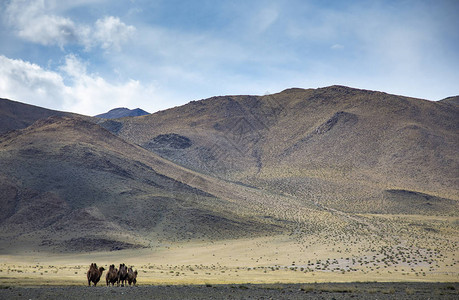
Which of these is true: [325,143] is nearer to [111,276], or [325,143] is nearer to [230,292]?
[230,292]

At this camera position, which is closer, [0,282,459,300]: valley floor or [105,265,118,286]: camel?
[0,282,459,300]: valley floor

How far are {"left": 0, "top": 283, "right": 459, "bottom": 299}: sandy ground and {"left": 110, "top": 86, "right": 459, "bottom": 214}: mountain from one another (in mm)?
64439

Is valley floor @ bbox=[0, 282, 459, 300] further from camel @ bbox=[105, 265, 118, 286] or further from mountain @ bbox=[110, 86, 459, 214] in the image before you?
mountain @ bbox=[110, 86, 459, 214]

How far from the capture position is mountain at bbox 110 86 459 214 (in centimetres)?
9869

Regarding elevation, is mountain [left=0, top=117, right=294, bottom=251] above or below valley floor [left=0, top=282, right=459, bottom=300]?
above

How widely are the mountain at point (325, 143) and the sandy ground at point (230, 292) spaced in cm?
6444

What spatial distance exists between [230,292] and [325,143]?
10903 centimetres

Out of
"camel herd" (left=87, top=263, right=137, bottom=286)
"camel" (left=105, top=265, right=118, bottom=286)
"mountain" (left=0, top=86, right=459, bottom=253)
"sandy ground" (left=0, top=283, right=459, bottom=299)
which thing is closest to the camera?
"sandy ground" (left=0, top=283, right=459, bottom=299)

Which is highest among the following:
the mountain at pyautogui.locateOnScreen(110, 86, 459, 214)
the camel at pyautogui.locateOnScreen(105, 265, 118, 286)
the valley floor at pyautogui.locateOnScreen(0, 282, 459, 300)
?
the mountain at pyautogui.locateOnScreen(110, 86, 459, 214)

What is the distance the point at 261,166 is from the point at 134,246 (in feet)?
229

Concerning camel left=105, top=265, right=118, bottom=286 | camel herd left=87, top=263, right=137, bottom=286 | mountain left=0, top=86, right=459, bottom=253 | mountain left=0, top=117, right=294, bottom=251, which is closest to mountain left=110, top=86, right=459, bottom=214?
mountain left=0, top=86, right=459, bottom=253

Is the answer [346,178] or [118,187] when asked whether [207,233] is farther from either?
[346,178]

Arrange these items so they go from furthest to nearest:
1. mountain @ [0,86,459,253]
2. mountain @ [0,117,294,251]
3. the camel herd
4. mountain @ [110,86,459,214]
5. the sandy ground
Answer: mountain @ [110,86,459,214] < mountain @ [0,86,459,253] < mountain @ [0,117,294,251] < the camel herd < the sandy ground

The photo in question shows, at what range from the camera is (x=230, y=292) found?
22.1m
